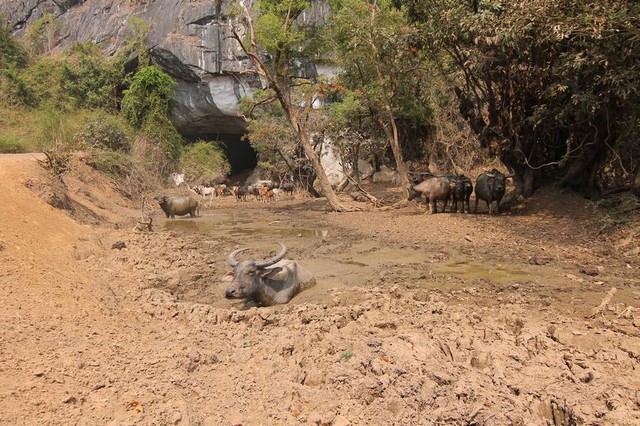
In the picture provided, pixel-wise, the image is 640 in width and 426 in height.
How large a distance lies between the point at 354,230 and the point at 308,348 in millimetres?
7549

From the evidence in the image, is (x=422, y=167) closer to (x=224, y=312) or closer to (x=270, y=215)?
(x=270, y=215)

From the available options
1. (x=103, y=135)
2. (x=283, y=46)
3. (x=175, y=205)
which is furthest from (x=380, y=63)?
(x=103, y=135)

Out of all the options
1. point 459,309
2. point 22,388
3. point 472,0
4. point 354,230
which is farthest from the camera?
point 354,230

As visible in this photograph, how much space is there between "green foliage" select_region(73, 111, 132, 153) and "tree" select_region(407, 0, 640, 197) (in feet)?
48.8

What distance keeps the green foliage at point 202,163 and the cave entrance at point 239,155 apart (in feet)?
19.8

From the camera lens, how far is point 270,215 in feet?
55.4

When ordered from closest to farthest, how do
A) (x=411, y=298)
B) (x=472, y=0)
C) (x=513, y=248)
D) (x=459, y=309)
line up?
(x=459, y=309) → (x=411, y=298) → (x=513, y=248) → (x=472, y=0)

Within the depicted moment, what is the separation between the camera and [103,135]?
21.6 metres

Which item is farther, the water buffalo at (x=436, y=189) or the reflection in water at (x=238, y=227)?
the water buffalo at (x=436, y=189)

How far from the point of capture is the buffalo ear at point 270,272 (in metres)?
6.31

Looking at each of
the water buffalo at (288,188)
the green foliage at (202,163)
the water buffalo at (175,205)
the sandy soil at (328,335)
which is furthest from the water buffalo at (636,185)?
the green foliage at (202,163)

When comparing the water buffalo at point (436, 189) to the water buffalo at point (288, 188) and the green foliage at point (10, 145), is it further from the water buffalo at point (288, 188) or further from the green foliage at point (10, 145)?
the green foliage at point (10, 145)

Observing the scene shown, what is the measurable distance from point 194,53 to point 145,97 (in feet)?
12.4

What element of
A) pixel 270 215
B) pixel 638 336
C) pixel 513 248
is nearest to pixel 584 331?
pixel 638 336
